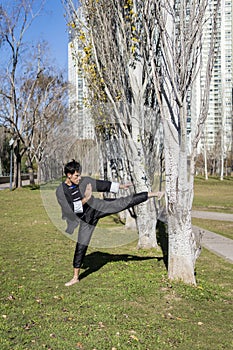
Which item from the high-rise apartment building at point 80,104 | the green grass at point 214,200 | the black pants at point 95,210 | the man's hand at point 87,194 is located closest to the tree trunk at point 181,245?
the black pants at point 95,210

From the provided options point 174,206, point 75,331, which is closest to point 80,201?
point 174,206

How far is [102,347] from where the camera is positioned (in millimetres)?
4102

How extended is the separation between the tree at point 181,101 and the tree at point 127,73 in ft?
5.74

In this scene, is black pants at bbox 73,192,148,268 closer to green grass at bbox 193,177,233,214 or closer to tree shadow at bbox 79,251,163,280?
tree shadow at bbox 79,251,163,280

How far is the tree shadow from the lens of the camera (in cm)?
749

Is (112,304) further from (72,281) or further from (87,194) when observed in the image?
(87,194)

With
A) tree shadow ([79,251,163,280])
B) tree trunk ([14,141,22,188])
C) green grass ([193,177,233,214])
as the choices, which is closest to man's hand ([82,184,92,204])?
tree shadow ([79,251,163,280])

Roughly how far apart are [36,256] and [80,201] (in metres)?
3.10

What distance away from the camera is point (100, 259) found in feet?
27.3

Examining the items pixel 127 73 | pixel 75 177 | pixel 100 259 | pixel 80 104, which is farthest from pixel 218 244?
pixel 80 104

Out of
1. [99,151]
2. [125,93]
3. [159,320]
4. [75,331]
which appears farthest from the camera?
[99,151]

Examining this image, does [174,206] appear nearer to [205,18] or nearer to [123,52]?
[205,18]

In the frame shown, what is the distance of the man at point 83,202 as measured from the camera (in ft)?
19.5

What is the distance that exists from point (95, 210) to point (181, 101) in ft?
6.72
